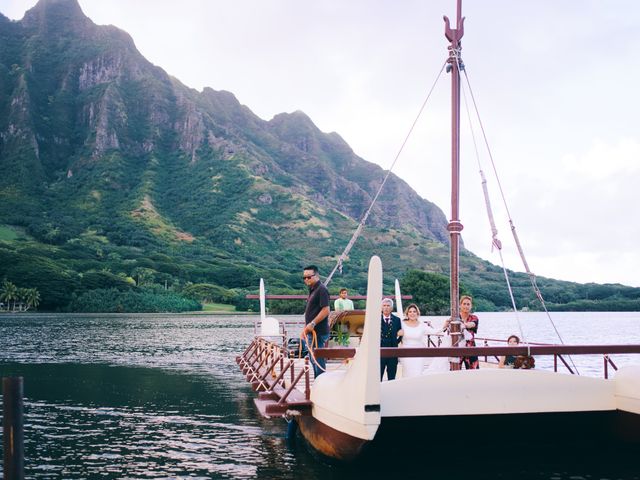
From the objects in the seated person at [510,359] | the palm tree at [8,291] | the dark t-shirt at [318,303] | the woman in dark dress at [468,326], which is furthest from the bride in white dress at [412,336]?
the palm tree at [8,291]

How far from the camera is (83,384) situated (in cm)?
2830

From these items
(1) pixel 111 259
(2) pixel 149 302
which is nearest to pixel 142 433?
(2) pixel 149 302

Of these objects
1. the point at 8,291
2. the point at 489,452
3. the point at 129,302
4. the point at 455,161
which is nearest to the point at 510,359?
the point at 489,452

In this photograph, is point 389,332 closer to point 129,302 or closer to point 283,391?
point 283,391

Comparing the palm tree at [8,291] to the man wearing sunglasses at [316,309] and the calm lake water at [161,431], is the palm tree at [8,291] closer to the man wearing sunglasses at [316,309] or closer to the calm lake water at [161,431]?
the calm lake water at [161,431]

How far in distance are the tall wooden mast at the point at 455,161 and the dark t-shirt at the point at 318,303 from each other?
2735 millimetres

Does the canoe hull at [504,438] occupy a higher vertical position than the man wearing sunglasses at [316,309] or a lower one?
lower

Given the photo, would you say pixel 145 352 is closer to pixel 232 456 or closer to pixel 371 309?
pixel 232 456

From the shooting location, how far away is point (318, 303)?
12.8 metres

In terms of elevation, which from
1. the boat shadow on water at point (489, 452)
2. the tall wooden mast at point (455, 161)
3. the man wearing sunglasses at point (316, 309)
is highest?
the tall wooden mast at point (455, 161)

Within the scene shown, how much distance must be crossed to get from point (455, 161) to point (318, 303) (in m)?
4.64

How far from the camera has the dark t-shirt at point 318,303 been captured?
12.7 m

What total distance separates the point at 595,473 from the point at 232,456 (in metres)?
7.42

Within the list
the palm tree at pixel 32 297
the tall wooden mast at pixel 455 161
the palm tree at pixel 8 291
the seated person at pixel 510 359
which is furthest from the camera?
the palm tree at pixel 32 297
